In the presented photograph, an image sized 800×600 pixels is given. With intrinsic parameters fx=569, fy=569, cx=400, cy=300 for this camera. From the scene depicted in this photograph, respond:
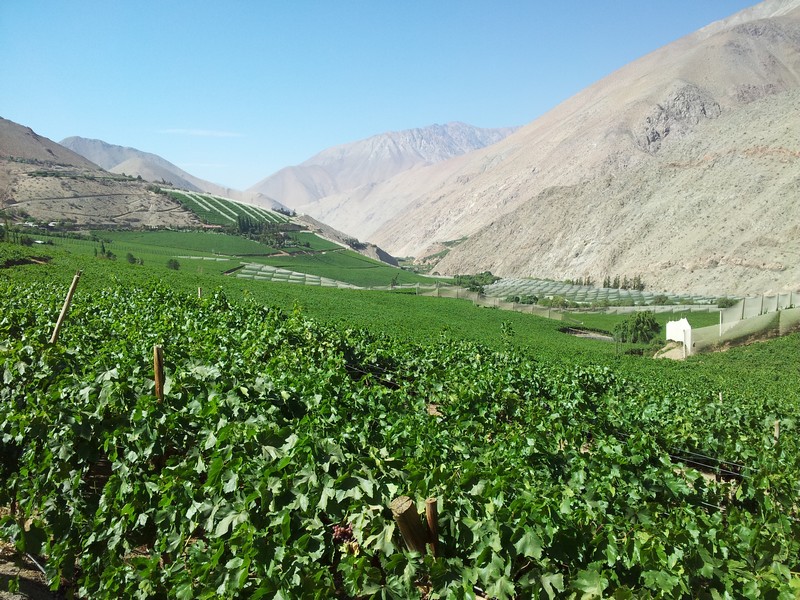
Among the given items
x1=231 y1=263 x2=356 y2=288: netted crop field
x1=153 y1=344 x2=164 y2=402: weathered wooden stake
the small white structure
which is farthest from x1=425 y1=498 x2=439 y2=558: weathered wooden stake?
x1=231 y1=263 x2=356 y2=288: netted crop field

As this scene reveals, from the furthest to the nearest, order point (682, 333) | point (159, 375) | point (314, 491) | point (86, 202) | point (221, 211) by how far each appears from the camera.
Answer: point (221, 211) → point (86, 202) → point (682, 333) → point (159, 375) → point (314, 491)

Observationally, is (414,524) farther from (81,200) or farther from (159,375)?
(81,200)

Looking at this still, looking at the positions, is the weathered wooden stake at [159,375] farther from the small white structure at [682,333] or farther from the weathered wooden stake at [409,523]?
the small white structure at [682,333]

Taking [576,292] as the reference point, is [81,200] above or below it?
above

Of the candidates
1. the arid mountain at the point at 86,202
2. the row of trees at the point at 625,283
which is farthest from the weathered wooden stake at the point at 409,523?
the arid mountain at the point at 86,202

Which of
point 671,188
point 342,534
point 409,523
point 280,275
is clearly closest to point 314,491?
point 342,534

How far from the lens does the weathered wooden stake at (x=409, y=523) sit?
350 centimetres

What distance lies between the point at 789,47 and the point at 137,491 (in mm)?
239622

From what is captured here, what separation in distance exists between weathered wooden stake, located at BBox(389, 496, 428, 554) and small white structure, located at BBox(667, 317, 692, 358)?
44775 millimetres

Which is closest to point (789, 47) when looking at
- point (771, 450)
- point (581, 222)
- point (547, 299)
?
point (581, 222)

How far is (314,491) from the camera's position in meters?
4.18

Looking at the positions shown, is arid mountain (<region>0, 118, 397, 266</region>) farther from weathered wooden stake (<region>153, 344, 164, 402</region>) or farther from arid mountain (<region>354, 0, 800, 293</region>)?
weathered wooden stake (<region>153, 344, 164, 402</region>)

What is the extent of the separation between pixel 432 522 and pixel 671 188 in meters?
115

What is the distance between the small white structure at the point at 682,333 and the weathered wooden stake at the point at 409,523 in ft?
147
